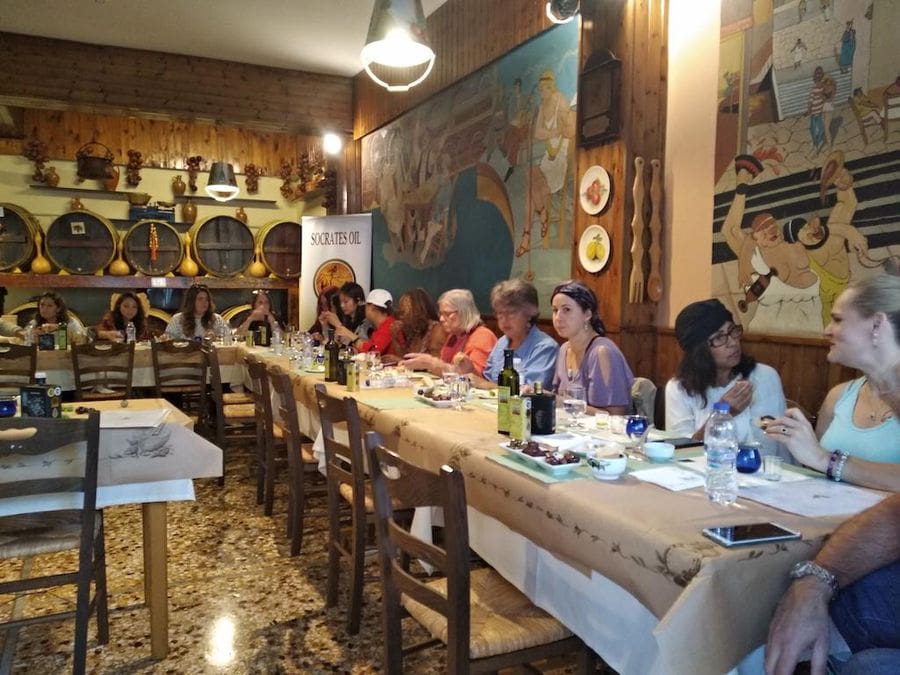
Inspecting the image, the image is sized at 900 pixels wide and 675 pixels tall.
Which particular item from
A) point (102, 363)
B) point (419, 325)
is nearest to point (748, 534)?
point (419, 325)

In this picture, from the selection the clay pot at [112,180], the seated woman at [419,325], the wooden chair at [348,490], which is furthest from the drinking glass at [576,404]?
the clay pot at [112,180]

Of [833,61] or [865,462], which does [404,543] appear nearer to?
[865,462]

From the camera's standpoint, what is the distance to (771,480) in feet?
5.65

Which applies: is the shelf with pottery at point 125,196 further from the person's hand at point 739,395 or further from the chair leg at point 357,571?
the person's hand at point 739,395

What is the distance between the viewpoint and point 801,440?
170cm

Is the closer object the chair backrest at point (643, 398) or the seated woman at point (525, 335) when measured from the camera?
the chair backrest at point (643, 398)

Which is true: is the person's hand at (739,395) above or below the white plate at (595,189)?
below

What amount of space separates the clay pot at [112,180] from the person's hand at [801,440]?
9222 millimetres

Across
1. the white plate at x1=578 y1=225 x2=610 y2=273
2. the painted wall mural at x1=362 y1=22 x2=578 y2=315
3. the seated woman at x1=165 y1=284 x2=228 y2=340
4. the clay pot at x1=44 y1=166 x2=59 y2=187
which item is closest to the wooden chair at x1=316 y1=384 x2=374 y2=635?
the white plate at x1=578 y1=225 x2=610 y2=273

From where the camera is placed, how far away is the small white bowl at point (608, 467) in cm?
170

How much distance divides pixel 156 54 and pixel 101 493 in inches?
238

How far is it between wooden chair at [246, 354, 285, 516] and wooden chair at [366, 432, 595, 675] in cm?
204

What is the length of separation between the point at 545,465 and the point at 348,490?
1.23 metres

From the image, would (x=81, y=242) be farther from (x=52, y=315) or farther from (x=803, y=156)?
(x=803, y=156)
